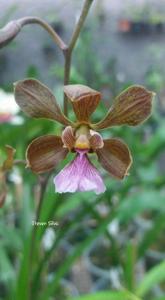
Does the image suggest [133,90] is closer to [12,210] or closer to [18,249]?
[18,249]

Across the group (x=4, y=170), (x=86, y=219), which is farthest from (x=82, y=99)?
(x=86, y=219)

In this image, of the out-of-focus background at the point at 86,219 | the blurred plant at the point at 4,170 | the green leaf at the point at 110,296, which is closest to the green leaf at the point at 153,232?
the out-of-focus background at the point at 86,219

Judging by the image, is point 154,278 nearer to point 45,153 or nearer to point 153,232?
point 153,232

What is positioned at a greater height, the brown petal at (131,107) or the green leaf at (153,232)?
the brown petal at (131,107)

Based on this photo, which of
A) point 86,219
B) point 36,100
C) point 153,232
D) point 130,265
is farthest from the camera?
point 86,219

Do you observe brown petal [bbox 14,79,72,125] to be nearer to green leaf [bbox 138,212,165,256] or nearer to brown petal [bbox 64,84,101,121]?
brown petal [bbox 64,84,101,121]

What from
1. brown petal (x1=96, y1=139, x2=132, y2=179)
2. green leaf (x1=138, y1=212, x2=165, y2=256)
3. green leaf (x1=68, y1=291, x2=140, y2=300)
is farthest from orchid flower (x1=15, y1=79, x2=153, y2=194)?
green leaf (x1=138, y1=212, x2=165, y2=256)

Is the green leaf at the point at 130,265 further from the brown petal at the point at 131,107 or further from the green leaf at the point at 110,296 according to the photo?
the brown petal at the point at 131,107

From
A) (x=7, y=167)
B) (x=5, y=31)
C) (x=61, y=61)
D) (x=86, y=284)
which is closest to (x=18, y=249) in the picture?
(x=86, y=284)
